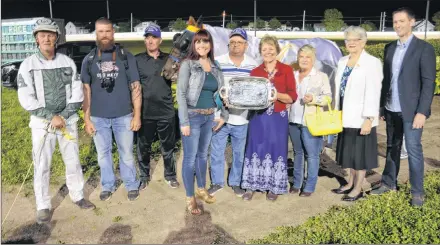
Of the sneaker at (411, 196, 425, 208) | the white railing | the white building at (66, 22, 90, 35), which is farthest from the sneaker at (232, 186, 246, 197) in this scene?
the white building at (66, 22, 90, 35)

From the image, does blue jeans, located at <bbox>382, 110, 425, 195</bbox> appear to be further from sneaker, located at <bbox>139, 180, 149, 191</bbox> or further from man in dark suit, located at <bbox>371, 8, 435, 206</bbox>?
sneaker, located at <bbox>139, 180, 149, 191</bbox>

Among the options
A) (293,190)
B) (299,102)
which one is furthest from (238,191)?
(299,102)

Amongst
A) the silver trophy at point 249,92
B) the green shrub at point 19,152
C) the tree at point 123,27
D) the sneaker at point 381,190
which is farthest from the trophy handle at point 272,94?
the tree at point 123,27

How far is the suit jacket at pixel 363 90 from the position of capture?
162 inches

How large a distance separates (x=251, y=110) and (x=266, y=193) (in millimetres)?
1064

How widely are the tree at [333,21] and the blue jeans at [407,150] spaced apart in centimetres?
3901

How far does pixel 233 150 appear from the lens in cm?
471

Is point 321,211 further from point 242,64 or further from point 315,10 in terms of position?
point 315,10

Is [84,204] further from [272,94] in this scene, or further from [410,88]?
[410,88]

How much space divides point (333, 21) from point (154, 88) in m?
40.4

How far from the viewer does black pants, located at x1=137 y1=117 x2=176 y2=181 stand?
4.80 metres

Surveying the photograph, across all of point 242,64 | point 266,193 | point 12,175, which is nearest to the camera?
point 242,64

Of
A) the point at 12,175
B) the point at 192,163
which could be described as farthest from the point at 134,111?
the point at 12,175

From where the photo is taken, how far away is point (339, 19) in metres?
41.8
